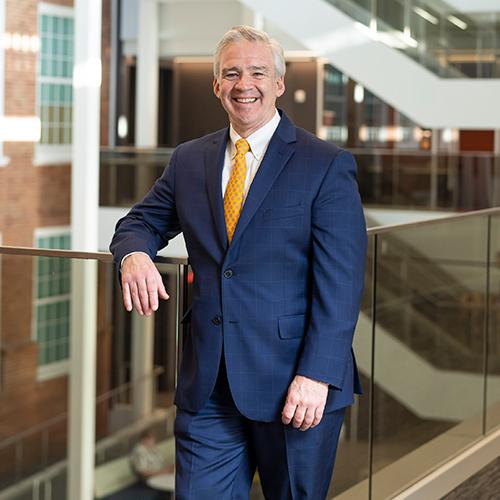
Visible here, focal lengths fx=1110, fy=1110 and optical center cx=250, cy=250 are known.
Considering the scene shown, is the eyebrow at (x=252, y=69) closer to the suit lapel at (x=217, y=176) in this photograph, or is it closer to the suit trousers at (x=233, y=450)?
the suit lapel at (x=217, y=176)

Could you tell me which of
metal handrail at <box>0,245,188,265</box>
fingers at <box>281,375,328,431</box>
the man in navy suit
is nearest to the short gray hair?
Answer: the man in navy suit

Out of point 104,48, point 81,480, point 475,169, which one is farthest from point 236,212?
point 104,48

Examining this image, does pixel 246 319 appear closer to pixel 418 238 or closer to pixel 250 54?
pixel 250 54

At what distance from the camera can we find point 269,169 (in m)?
2.50

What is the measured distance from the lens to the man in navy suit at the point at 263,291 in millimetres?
2443

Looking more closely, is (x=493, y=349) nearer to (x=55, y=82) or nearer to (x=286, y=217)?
(x=286, y=217)

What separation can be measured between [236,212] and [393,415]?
3.86 metres

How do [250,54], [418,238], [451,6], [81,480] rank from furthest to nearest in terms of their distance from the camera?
[451,6] < [418,238] < [81,480] < [250,54]

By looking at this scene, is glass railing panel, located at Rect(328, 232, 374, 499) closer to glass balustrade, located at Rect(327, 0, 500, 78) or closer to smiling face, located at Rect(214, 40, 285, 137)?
smiling face, located at Rect(214, 40, 285, 137)

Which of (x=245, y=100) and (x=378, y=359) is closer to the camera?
(x=245, y=100)

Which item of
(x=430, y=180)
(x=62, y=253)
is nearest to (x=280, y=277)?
(x=62, y=253)

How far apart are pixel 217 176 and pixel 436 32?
10464 mm

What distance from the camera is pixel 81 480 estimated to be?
588cm

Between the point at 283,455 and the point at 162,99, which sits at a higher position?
the point at 162,99
